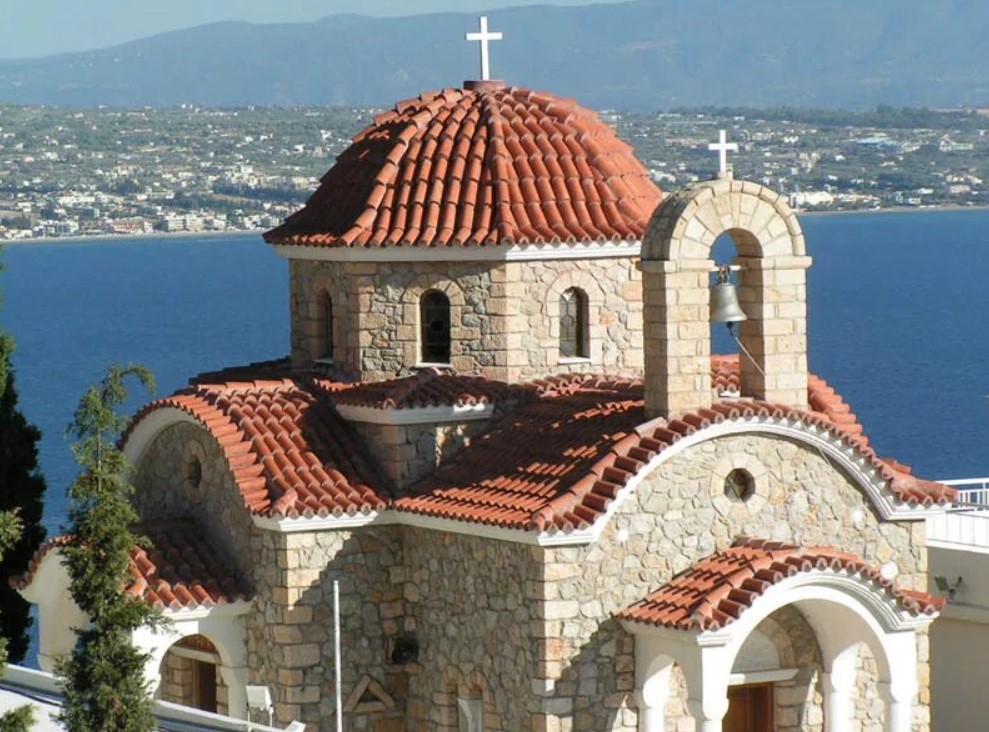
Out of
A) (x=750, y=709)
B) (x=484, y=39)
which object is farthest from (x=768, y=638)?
(x=484, y=39)

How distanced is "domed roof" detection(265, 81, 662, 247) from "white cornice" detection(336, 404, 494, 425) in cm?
165

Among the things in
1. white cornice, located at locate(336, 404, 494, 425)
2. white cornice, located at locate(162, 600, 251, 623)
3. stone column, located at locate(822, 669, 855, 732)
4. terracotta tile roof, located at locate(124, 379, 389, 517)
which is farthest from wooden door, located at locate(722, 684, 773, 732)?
white cornice, located at locate(162, 600, 251, 623)

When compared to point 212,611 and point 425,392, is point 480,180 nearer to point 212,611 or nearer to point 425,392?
point 425,392

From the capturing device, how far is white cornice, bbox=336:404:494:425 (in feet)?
87.9

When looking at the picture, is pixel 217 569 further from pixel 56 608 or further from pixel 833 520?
pixel 833 520

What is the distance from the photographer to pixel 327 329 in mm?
29234

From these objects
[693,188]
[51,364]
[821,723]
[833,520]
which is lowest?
[821,723]

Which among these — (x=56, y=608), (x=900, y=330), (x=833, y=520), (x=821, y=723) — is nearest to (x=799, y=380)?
(x=833, y=520)

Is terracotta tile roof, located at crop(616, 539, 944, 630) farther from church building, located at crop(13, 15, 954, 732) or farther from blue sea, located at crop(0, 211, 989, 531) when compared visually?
blue sea, located at crop(0, 211, 989, 531)

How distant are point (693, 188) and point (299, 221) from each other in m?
5.38

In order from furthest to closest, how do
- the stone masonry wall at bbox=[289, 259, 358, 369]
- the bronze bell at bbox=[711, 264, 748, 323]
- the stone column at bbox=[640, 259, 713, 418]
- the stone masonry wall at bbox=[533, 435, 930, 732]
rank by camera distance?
1. the stone masonry wall at bbox=[289, 259, 358, 369]
2. the bronze bell at bbox=[711, 264, 748, 323]
3. the stone column at bbox=[640, 259, 713, 418]
4. the stone masonry wall at bbox=[533, 435, 930, 732]

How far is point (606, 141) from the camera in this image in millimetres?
28891

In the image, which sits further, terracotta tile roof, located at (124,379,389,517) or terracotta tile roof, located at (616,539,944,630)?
terracotta tile roof, located at (124,379,389,517)

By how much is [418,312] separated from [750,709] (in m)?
5.09
